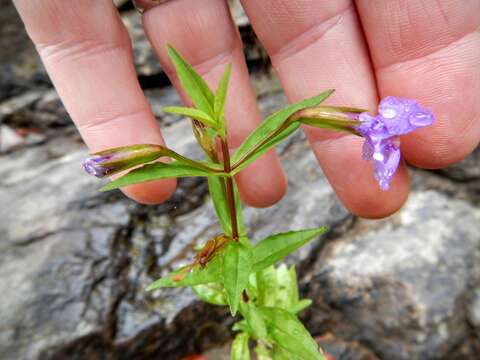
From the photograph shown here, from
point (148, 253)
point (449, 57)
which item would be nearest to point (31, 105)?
point (148, 253)

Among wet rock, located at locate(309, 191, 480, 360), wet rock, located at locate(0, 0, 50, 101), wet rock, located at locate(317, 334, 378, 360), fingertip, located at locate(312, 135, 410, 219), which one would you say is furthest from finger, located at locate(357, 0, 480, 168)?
wet rock, located at locate(0, 0, 50, 101)

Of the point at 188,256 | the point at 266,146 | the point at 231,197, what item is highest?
the point at 266,146

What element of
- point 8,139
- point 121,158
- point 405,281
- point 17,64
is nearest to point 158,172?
point 121,158

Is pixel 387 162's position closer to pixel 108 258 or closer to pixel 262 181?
pixel 262 181

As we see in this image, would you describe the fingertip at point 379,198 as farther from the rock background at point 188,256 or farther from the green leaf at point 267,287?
the rock background at point 188,256

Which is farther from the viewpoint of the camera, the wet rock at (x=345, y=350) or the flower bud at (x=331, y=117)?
the wet rock at (x=345, y=350)

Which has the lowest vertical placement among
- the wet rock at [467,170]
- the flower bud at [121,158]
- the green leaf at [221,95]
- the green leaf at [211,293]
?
the wet rock at [467,170]

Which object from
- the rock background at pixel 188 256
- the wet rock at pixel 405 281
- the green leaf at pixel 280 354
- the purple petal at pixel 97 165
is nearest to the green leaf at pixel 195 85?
the purple petal at pixel 97 165
